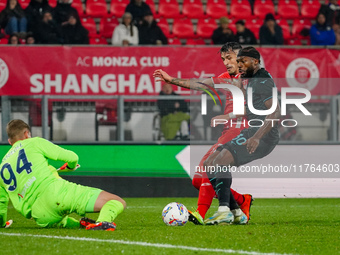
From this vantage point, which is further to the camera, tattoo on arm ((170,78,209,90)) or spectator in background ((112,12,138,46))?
spectator in background ((112,12,138,46))

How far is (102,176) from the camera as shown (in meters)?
11.9

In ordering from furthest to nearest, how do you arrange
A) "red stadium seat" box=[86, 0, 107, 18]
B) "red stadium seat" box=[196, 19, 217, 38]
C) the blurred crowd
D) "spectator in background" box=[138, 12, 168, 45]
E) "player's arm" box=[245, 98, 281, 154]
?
"red stadium seat" box=[196, 19, 217, 38] → "red stadium seat" box=[86, 0, 107, 18] → "spectator in background" box=[138, 12, 168, 45] → the blurred crowd → "player's arm" box=[245, 98, 281, 154]

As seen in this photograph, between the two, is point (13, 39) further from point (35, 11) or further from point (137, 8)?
point (137, 8)

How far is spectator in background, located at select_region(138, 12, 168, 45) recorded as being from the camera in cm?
1495

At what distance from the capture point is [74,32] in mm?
14680

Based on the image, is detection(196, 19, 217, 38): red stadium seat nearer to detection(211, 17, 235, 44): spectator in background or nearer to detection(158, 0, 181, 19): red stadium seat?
detection(158, 0, 181, 19): red stadium seat

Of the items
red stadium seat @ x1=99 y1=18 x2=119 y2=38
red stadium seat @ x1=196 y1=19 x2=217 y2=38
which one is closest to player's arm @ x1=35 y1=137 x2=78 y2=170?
red stadium seat @ x1=99 y1=18 x2=119 y2=38

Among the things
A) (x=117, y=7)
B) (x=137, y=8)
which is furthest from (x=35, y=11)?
(x=117, y=7)

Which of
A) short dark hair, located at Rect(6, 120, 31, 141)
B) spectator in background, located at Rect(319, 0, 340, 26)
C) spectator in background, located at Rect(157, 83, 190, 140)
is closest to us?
short dark hair, located at Rect(6, 120, 31, 141)

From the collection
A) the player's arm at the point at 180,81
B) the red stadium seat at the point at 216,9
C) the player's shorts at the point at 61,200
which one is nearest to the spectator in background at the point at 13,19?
the red stadium seat at the point at 216,9

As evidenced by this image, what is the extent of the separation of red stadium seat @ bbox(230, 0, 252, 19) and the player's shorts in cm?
1149

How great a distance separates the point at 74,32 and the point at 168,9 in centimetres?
344

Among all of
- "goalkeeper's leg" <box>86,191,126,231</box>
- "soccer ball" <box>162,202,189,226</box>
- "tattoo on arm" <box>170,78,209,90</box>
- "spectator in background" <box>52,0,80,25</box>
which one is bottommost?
"soccer ball" <box>162,202,189,226</box>

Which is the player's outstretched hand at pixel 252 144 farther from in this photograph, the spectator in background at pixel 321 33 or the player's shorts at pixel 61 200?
the spectator in background at pixel 321 33
